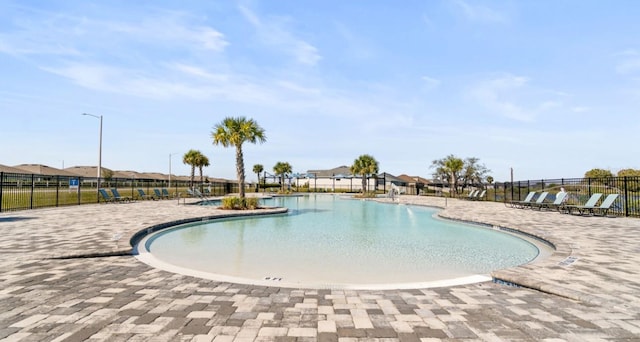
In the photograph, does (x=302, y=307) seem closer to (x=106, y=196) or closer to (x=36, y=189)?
(x=106, y=196)

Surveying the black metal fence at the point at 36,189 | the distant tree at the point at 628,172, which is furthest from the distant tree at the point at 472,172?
the black metal fence at the point at 36,189

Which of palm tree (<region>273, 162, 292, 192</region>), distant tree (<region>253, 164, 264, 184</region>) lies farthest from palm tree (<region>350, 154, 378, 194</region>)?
distant tree (<region>253, 164, 264, 184</region>)

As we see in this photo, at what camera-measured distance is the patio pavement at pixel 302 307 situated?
287cm

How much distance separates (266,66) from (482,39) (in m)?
9.76

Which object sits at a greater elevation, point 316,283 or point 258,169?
point 258,169

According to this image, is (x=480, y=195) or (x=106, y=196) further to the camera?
(x=480, y=195)

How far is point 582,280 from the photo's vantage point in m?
4.47

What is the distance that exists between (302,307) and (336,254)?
3.94m

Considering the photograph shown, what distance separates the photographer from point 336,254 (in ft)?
24.4

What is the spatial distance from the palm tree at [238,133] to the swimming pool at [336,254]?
6.42 metres

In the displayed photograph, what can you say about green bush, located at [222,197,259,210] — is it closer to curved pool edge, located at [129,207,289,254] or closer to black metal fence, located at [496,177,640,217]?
curved pool edge, located at [129,207,289,254]

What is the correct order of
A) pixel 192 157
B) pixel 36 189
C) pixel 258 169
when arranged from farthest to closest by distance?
pixel 258 169, pixel 192 157, pixel 36 189

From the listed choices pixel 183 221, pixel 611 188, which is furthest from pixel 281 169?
pixel 611 188

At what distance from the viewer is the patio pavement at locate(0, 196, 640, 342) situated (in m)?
2.87
